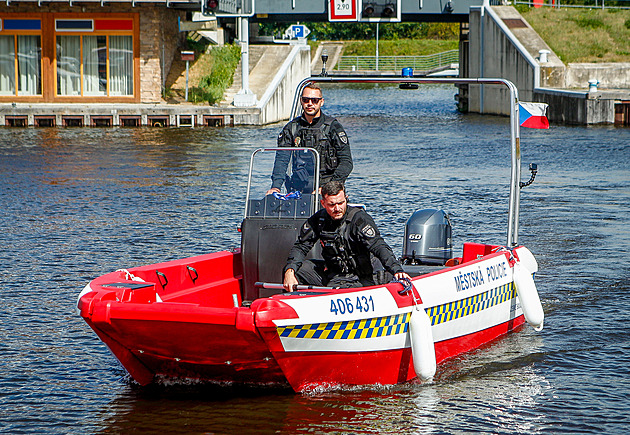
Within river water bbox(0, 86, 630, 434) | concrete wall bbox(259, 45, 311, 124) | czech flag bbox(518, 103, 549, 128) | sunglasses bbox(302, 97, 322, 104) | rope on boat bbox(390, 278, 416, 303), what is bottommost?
river water bbox(0, 86, 630, 434)

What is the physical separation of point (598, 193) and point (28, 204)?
11180 millimetres

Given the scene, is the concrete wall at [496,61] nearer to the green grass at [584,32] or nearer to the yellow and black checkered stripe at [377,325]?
the green grass at [584,32]

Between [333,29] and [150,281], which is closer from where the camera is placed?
[150,281]

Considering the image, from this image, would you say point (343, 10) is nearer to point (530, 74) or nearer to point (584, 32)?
point (530, 74)

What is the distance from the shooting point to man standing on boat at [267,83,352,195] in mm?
9250

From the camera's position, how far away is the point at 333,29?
9319 centimetres

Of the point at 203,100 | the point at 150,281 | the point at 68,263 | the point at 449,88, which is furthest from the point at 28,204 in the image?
the point at 449,88

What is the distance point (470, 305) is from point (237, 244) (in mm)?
6087

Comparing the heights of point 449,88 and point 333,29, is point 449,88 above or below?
A: below

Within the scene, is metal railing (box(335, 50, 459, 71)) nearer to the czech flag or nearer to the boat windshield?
the czech flag

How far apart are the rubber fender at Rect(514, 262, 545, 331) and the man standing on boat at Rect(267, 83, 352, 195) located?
6.39ft

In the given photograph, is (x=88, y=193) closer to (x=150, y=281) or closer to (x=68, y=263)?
(x=68, y=263)

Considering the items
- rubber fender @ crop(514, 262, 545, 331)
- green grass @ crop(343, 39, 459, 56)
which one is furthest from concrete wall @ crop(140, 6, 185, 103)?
green grass @ crop(343, 39, 459, 56)

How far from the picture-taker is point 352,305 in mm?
7270
